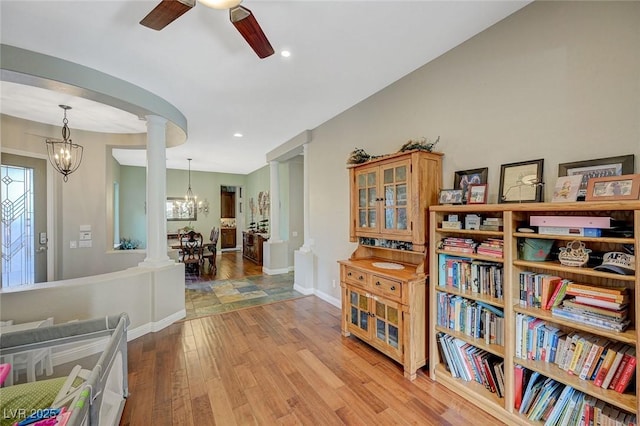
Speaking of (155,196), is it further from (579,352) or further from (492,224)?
(579,352)

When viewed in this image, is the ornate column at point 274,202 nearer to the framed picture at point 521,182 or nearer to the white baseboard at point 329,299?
the white baseboard at point 329,299

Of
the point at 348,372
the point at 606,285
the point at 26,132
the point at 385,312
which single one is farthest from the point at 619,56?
the point at 26,132

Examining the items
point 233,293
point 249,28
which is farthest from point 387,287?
point 233,293

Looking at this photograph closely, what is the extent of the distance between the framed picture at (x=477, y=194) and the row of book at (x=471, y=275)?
0.50m

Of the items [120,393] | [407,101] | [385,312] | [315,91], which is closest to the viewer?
[120,393]

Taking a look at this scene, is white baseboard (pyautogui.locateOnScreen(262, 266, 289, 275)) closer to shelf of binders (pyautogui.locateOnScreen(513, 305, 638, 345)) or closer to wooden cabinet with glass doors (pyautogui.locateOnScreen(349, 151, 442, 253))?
wooden cabinet with glass doors (pyautogui.locateOnScreen(349, 151, 442, 253))

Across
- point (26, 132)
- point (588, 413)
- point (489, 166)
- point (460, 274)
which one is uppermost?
point (26, 132)

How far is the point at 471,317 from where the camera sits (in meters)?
2.11

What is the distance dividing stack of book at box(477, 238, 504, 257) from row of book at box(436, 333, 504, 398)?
0.80 meters

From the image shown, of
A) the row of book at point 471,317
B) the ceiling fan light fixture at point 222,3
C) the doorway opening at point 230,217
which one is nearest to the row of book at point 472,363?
the row of book at point 471,317

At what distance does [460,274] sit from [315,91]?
2570 millimetres

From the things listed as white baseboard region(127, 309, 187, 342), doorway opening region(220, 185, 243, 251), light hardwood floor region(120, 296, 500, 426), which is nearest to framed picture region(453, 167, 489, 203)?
light hardwood floor region(120, 296, 500, 426)

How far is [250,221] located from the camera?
9719 mm

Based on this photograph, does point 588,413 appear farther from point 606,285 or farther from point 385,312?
point 385,312
